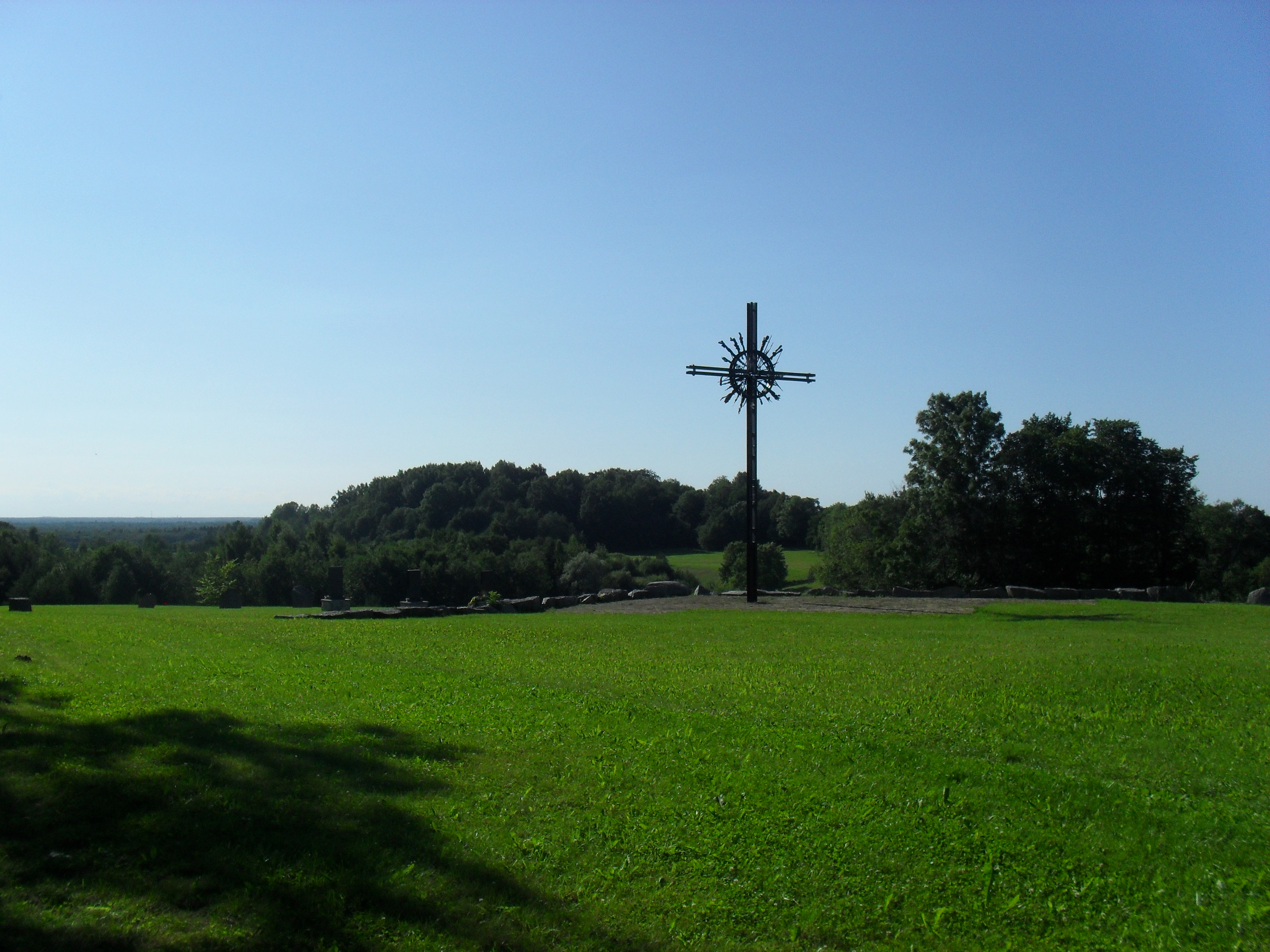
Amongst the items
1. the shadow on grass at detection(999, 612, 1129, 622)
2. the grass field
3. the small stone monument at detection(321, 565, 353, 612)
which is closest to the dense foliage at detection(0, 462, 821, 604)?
the small stone monument at detection(321, 565, 353, 612)

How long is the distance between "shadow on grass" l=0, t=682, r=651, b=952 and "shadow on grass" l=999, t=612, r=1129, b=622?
45.6 ft

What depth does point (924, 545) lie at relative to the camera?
3847 cm

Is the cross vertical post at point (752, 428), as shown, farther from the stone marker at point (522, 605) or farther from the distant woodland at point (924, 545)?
the distant woodland at point (924, 545)

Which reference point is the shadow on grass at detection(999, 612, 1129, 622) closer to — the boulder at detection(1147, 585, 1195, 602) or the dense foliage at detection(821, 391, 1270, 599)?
the boulder at detection(1147, 585, 1195, 602)

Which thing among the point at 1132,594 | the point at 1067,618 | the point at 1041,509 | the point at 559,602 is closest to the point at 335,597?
the point at 559,602

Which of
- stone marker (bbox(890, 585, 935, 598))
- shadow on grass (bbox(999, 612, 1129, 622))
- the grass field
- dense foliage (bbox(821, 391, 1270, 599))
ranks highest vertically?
dense foliage (bbox(821, 391, 1270, 599))

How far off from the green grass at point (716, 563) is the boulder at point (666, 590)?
3509 cm

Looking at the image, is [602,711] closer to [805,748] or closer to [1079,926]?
[805,748]

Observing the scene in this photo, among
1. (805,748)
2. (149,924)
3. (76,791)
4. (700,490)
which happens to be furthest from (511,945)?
(700,490)

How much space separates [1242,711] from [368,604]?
94.4 ft

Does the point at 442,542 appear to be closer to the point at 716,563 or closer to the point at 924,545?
the point at 716,563

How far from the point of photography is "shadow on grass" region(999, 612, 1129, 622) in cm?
1678

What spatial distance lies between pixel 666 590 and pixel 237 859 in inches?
852

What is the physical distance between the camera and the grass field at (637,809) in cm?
437
